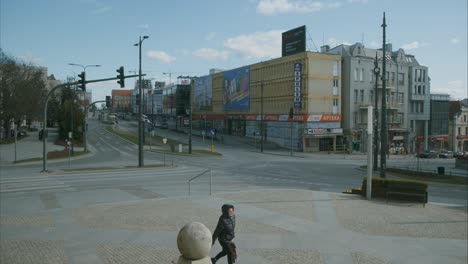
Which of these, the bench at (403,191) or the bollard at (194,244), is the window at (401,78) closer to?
the bench at (403,191)

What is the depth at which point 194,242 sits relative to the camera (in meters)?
5.97

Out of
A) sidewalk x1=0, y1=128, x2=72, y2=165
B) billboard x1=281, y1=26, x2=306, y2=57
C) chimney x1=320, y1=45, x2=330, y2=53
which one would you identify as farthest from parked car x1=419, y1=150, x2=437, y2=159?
sidewalk x1=0, y1=128, x2=72, y2=165

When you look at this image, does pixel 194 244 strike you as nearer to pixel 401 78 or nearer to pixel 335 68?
pixel 335 68

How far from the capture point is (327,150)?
199ft

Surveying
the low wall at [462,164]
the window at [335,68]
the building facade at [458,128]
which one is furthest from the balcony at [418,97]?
the low wall at [462,164]

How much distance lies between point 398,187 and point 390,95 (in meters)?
52.1

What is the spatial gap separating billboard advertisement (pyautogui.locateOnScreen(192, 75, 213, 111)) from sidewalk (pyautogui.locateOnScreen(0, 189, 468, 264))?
225 feet

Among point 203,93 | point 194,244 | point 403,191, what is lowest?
point 403,191

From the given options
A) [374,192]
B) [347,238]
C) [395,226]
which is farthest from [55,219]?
[374,192]

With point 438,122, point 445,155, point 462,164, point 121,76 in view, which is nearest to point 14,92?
point 121,76

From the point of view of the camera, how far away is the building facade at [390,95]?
61.4m

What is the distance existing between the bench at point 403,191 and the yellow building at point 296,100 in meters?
34.3

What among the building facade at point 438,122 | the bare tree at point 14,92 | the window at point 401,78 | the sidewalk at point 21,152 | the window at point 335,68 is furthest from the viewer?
the building facade at point 438,122

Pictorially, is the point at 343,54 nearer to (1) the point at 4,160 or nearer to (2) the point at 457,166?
(2) the point at 457,166
